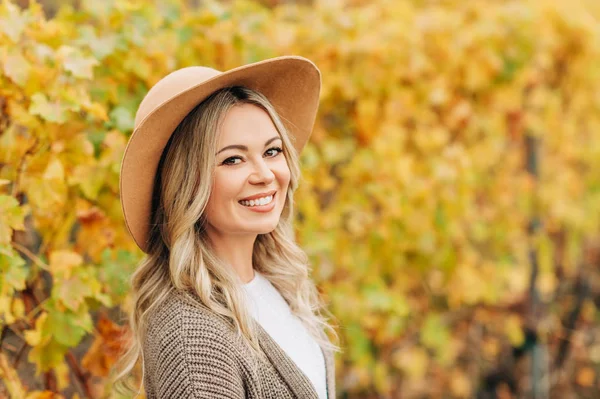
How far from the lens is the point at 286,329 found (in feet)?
5.82

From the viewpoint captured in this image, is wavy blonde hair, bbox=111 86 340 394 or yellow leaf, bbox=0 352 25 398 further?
yellow leaf, bbox=0 352 25 398

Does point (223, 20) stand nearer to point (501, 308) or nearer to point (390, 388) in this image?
point (390, 388)

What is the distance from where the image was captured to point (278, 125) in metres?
1.69

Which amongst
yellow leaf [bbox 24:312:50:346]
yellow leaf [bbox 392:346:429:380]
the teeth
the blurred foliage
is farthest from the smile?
yellow leaf [bbox 392:346:429:380]

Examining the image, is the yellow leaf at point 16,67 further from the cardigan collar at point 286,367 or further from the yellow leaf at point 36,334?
the cardigan collar at point 286,367

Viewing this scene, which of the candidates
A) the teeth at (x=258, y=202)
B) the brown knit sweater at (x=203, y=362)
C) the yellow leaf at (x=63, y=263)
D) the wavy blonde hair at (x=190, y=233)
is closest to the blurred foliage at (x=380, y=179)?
the yellow leaf at (x=63, y=263)

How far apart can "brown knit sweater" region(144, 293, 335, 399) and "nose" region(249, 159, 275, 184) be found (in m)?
0.30

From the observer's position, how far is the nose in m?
1.61

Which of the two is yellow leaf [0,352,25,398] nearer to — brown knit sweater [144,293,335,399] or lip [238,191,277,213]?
brown knit sweater [144,293,335,399]

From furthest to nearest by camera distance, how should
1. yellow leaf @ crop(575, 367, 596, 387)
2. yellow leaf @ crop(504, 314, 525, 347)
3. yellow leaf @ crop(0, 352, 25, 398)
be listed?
yellow leaf @ crop(575, 367, 596, 387) < yellow leaf @ crop(504, 314, 525, 347) < yellow leaf @ crop(0, 352, 25, 398)

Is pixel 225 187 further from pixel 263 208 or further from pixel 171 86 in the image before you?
pixel 171 86

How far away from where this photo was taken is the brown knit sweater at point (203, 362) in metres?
1.42

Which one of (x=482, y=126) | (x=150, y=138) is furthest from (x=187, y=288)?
(x=482, y=126)

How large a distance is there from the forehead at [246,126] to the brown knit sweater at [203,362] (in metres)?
0.37
